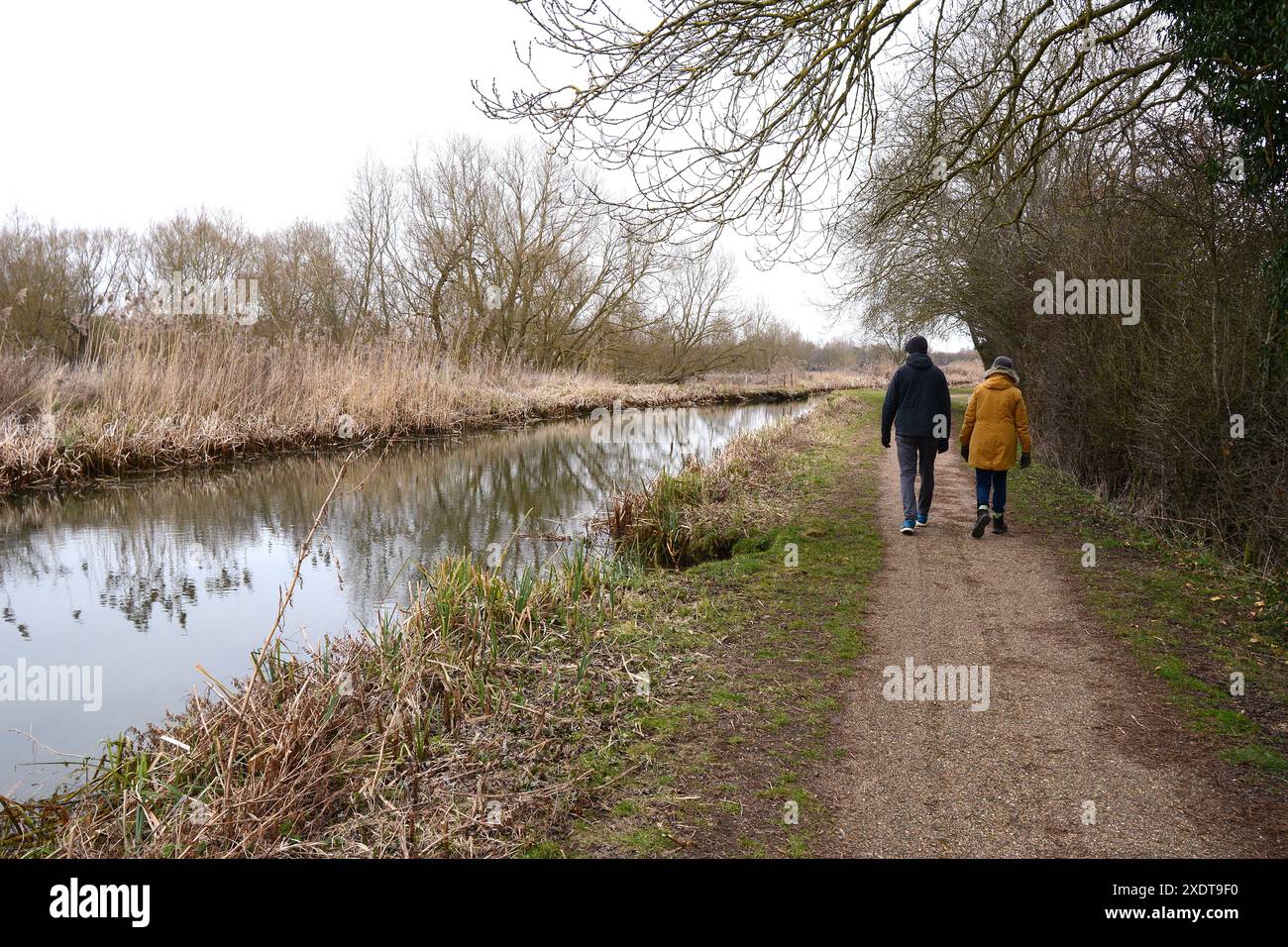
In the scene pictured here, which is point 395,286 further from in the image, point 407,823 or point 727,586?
point 407,823

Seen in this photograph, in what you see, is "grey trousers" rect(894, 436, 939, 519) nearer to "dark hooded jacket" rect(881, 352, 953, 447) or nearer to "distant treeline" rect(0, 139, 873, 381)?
"dark hooded jacket" rect(881, 352, 953, 447)

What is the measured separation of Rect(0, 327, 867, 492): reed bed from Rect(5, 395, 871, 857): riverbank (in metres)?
6.65

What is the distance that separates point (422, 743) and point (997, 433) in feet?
20.9

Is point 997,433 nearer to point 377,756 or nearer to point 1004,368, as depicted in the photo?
Result: point 1004,368

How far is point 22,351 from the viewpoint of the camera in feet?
45.6

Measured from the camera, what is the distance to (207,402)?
47.2 feet

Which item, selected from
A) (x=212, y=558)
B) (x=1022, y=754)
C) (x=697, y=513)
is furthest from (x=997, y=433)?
(x=212, y=558)

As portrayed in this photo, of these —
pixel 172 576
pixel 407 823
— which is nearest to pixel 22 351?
pixel 172 576

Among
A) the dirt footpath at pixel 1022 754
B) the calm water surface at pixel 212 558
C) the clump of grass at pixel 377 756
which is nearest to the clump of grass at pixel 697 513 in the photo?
the calm water surface at pixel 212 558

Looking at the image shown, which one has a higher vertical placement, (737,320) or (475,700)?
(737,320)

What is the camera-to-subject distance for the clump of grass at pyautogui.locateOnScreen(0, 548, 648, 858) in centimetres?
296

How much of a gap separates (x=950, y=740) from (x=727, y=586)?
2.86 m

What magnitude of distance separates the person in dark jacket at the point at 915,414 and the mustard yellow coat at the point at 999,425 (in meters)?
0.35
